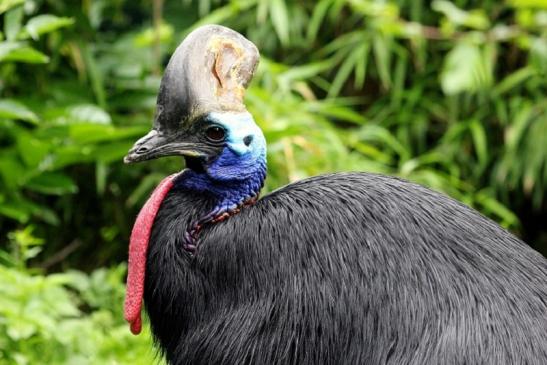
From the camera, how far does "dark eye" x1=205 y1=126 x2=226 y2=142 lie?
254cm

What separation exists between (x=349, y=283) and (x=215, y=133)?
0.42 meters

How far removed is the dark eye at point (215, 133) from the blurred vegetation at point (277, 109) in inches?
41.1

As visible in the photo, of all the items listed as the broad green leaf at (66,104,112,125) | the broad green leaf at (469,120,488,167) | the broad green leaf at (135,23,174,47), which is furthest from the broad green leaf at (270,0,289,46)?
the broad green leaf at (66,104,112,125)

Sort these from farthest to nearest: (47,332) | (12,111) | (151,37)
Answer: (151,37) < (12,111) < (47,332)

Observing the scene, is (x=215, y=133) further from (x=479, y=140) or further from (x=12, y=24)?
(x=479, y=140)

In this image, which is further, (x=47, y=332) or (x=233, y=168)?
(x=47, y=332)

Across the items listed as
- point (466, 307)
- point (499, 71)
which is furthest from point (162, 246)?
point (499, 71)

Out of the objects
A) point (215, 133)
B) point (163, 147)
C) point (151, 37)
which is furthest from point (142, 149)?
point (151, 37)

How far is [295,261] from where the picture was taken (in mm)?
2482

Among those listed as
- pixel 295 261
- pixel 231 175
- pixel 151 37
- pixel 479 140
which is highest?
pixel 231 175

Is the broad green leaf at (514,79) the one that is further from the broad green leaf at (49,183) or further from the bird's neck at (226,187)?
the bird's neck at (226,187)

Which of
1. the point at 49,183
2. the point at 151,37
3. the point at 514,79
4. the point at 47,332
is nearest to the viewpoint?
the point at 47,332

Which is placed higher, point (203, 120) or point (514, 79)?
point (203, 120)

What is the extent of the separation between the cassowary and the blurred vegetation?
938 millimetres
